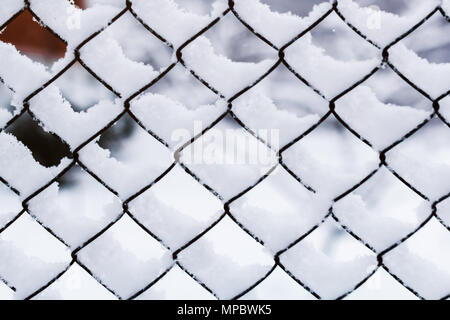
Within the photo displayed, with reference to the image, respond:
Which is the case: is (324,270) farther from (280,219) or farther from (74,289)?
(74,289)

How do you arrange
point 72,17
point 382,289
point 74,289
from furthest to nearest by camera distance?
1. point 382,289
2. point 74,289
3. point 72,17

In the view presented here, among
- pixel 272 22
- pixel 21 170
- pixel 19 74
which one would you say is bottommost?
pixel 21 170

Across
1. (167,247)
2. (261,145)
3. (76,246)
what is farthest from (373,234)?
(76,246)

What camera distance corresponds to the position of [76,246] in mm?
925

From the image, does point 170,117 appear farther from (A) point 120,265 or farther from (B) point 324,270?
(B) point 324,270

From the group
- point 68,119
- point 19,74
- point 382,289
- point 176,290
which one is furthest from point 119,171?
point 382,289

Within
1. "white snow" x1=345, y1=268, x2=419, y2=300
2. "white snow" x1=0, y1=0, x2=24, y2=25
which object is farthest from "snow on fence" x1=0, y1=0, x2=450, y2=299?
"white snow" x1=345, y1=268, x2=419, y2=300

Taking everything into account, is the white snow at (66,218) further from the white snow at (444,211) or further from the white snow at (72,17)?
the white snow at (444,211)

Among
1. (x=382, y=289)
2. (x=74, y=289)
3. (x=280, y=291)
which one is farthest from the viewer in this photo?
(x=280, y=291)

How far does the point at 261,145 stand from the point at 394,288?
53 cm

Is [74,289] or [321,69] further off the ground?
[321,69]

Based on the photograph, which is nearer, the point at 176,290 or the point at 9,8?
the point at 9,8

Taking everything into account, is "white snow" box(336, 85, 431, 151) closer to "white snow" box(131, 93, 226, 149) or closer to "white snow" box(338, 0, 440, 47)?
"white snow" box(338, 0, 440, 47)
